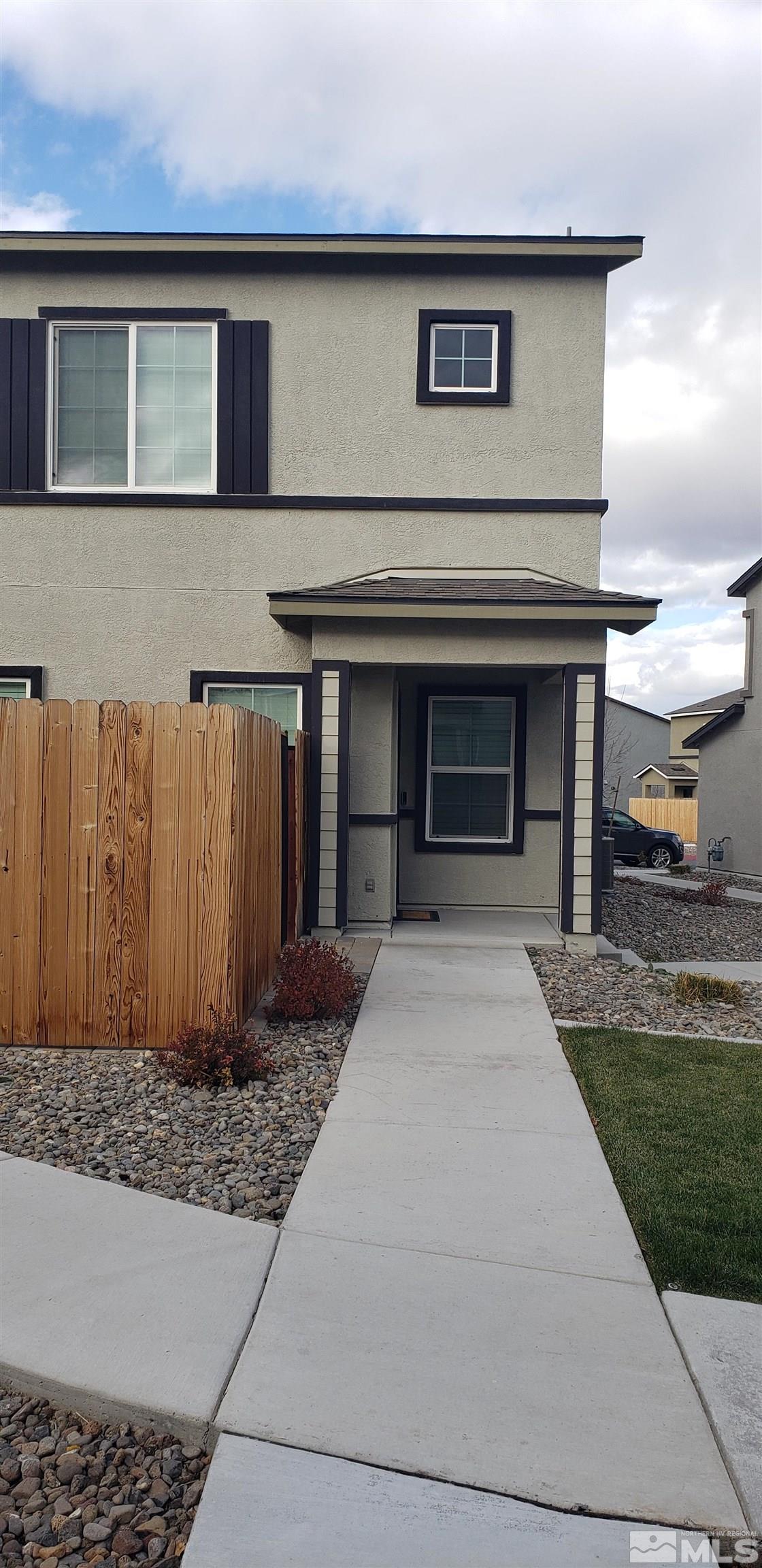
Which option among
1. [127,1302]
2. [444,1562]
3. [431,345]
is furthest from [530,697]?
[444,1562]

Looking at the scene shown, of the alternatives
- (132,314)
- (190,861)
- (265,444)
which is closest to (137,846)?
(190,861)

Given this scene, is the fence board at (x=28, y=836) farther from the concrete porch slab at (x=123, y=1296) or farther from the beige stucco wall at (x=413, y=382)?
the beige stucco wall at (x=413, y=382)

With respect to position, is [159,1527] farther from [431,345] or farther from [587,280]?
[587,280]

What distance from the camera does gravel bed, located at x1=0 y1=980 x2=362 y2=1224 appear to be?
4098 mm

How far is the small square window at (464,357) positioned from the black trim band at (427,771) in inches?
120

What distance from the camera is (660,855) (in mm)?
23984

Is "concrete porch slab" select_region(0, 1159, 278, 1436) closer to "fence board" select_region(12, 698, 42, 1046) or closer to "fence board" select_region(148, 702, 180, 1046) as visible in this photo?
"fence board" select_region(148, 702, 180, 1046)

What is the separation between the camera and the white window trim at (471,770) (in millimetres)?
10766

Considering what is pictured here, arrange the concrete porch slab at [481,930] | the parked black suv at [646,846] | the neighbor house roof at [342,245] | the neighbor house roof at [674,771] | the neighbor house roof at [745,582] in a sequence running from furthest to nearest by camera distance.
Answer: the neighbor house roof at [674,771]
the parked black suv at [646,846]
the neighbor house roof at [745,582]
the neighbor house roof at [342,245]
the concrete porch slab at [481,930]

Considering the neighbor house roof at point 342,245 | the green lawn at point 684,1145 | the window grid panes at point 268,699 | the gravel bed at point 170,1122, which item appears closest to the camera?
the green lawn at point 684,1145

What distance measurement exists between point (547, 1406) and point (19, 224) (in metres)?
11.6

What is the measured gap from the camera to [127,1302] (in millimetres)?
3090

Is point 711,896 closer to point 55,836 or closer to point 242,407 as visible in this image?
point 242,407

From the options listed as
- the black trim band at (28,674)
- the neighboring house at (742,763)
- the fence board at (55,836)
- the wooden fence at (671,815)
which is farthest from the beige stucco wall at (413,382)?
the wooden fence at (671,815)
